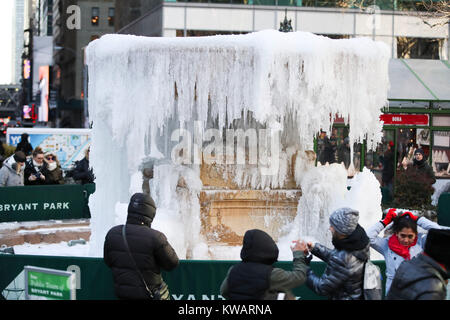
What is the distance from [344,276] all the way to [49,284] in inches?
99.0

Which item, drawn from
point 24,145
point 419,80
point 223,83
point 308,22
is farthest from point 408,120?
point 223,83

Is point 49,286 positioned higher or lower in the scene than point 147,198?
lower

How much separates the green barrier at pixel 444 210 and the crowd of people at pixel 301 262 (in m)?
8.37

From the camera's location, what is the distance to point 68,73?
82.7 meters

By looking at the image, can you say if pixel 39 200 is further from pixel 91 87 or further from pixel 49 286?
pixel 49 286

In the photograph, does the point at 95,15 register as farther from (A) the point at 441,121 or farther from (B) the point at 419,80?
(A) the point at 441,121

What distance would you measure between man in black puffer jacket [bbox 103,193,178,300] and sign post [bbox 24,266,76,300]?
1.33ft

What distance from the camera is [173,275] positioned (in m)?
7.61

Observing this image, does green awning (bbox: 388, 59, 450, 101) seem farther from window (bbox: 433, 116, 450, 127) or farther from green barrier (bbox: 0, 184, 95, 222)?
green barrier (bbox: 0, 184, 95, 222)

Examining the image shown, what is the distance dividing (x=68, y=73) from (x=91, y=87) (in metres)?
74.4

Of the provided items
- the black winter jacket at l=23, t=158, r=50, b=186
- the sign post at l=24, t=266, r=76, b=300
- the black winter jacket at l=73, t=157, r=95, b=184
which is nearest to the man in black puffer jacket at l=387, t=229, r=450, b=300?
the sign post at l=24, t=266, r=76, b=300

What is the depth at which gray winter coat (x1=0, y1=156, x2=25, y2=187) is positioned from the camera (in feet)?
51.8

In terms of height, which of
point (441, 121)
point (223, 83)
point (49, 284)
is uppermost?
point (223, 83)

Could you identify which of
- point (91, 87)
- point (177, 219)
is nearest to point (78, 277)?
point (177, 219)
